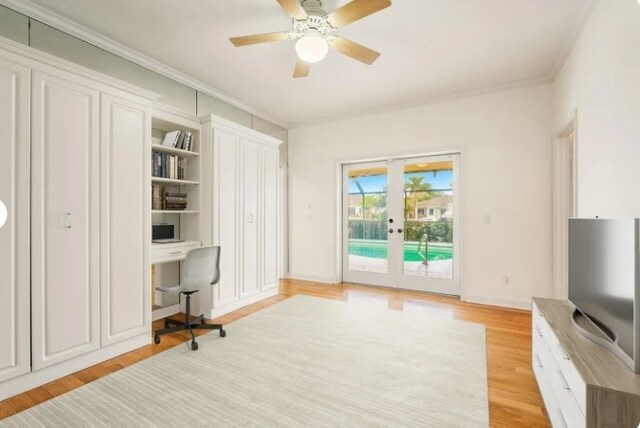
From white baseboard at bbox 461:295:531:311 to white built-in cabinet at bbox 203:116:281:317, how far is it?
2.75m

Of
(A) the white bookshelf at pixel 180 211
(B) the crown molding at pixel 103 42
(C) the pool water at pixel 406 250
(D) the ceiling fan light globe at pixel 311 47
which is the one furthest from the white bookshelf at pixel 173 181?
(C) the pool water at pixel 406 250

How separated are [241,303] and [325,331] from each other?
132 centimetres

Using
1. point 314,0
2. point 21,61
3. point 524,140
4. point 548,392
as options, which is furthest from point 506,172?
point 21,61

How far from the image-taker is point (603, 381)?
1130 mm

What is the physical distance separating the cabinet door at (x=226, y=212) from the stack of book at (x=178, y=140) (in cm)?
30

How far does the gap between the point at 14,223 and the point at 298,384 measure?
7.24ft

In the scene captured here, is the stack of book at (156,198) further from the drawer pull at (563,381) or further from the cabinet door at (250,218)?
the drawer pull at (563,381)

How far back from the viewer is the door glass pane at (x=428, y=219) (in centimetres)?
438

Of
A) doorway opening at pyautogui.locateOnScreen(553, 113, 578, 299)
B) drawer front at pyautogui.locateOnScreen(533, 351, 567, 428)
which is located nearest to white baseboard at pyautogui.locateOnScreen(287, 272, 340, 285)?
doorway opening at pyautogui.locateOnScreen(553, 113, 578, 299)

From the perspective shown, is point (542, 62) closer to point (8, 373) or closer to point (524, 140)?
point (524, 140)

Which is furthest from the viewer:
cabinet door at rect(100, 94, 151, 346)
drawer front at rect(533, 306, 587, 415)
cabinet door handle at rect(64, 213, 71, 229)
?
cabinet door at rect(100, 94, 151, 346)

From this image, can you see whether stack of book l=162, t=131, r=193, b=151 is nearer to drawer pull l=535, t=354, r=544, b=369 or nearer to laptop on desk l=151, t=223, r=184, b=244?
laptop on desk l=151, t=223, r=184, b=244

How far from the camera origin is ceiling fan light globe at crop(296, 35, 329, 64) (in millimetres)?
2209

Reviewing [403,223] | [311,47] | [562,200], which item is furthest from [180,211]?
[562,200]
